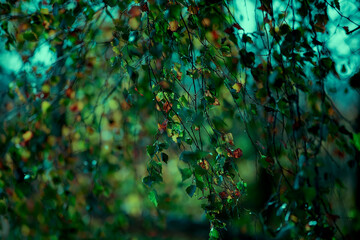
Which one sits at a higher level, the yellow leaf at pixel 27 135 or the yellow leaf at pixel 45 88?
the yellow leaf at pixel 45 88

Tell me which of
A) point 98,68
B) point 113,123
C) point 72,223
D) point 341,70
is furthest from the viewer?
point 98,68

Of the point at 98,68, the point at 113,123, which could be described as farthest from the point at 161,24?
the point at 98,68

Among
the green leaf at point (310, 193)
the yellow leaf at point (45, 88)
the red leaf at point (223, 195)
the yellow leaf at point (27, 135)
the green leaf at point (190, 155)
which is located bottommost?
the green leaf at point (310, 193)

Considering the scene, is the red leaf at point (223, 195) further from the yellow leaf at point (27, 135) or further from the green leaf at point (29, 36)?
the yellow leaf at point (27, 135)

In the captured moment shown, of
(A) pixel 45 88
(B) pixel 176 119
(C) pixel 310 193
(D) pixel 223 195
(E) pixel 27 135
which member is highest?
(A) pixel 45 88

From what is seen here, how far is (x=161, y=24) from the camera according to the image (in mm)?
945

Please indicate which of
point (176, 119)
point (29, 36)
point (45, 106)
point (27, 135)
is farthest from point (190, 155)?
point (27, 135)

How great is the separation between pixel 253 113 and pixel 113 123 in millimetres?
1135

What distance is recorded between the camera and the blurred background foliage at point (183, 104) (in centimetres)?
85

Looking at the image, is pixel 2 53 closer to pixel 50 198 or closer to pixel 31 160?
pixel 31 160

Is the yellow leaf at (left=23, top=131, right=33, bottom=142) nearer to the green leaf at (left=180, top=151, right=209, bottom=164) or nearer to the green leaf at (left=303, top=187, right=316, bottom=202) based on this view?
the green leaf at (left=180, top=151, right=209, bottom=164)

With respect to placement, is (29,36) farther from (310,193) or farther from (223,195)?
(310,193)

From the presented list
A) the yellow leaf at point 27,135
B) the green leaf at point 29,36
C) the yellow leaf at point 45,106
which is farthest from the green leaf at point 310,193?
the yellow leaf at point 27,135

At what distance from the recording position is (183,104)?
0.98 metres
